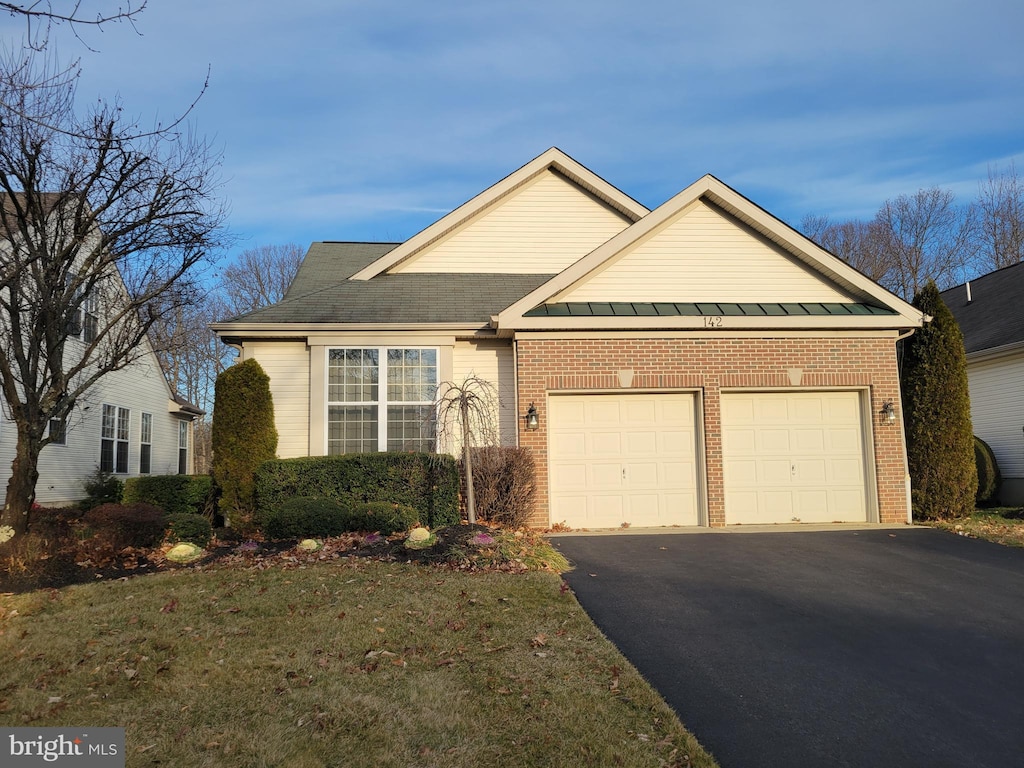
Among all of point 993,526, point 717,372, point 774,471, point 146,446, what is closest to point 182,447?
point 146,446

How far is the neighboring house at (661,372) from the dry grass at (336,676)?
4571 mm

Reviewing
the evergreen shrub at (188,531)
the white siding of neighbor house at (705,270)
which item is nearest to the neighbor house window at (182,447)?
the evergreen shrub at (188,531)

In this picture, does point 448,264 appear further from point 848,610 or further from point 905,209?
point 905,209

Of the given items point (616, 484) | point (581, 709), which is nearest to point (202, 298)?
→ point (616, 484)

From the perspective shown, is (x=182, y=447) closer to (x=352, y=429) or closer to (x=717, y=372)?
(x=352, y=429)

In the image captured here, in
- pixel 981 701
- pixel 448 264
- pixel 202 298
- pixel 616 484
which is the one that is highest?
pixel 448 264

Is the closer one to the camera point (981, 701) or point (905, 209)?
point (981, 701)

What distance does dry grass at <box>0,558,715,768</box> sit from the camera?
3.84 m

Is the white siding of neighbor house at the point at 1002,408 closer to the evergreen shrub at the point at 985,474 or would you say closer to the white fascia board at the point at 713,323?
the evergreen shrub at the point at 985,474

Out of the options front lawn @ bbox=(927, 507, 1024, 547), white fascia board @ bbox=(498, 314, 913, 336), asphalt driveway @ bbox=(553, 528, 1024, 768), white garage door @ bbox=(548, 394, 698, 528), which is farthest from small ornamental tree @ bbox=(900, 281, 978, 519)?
white garage door @ bbox=(548, 394, 698, 528)

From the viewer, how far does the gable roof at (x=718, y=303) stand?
11.3m

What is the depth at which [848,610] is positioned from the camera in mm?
6699

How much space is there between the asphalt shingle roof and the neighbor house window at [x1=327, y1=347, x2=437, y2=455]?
0.67m

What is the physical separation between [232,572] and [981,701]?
6971 mm
